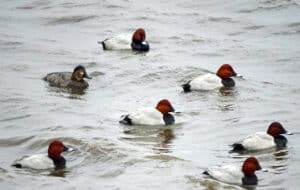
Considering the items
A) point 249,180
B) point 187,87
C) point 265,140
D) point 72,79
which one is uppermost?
point 72,79

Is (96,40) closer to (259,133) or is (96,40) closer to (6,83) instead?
(6,83)

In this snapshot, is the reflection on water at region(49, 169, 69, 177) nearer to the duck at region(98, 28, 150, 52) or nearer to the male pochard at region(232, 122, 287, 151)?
the male pochard at region(232, 122, 287, 151)

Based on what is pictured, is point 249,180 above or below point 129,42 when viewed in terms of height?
below

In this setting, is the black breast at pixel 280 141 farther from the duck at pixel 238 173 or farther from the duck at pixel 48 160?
the duck at pixel 48 160

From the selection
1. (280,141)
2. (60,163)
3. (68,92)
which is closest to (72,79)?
(68,92)

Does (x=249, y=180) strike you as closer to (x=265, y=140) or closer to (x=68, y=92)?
(x=265, y=140)

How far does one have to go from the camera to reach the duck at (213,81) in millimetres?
19594

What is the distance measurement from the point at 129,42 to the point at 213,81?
457 cm

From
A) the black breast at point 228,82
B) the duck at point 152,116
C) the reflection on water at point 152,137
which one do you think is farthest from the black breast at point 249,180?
the black breast at point 228,82

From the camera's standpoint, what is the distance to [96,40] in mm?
25391

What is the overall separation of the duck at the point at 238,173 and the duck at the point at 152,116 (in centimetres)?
327

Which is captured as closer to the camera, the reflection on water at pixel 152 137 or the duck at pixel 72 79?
the reflection on water at pixel 152 137

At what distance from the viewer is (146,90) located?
19938mm

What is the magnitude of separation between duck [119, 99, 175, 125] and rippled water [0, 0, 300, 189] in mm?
175
